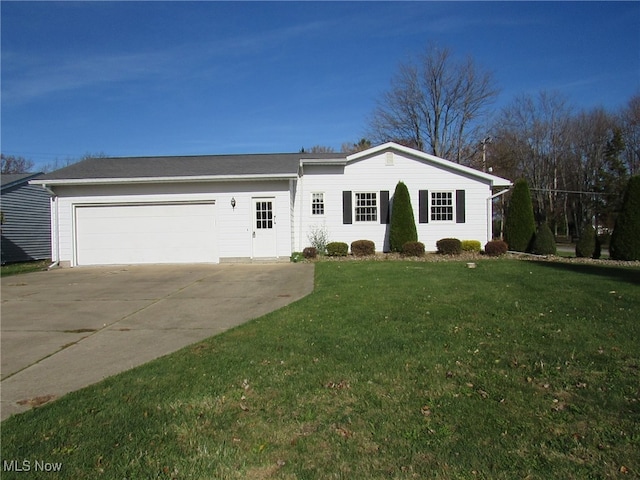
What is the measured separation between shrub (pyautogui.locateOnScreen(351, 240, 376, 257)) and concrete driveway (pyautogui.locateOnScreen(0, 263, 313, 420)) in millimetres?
3463

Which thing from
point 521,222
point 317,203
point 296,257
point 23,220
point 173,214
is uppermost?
point 317,203

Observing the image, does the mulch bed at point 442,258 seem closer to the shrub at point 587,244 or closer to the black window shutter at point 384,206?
the shrub at point 587,244

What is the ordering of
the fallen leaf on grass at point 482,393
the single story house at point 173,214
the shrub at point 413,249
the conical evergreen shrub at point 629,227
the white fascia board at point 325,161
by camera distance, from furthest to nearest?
the white fascia board at point 325,161 → the shrub at point 413,249 → the single story house at point 173,214 → the conical evergreen shrub at point 629,227 → the fallen leaf on grass at point 482,393

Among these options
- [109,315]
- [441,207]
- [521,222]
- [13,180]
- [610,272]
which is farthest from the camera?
[13,180]

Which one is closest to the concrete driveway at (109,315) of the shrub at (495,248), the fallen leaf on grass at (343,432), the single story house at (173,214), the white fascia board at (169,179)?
the single story house at (173,214)

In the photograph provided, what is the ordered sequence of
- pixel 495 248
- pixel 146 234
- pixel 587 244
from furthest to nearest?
pixel 587 244
pixel 495 248
pixel 146 234

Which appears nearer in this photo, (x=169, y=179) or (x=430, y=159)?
(x=169, y=179)

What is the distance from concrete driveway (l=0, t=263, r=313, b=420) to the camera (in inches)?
178

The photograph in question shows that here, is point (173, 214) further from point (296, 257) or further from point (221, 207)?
point (296, 257)

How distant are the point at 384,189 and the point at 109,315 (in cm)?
1219

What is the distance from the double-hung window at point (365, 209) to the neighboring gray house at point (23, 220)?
14.6 meters

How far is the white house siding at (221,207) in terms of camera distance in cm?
1470

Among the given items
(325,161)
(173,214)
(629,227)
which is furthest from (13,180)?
(629,227)

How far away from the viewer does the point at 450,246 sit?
628 inches
